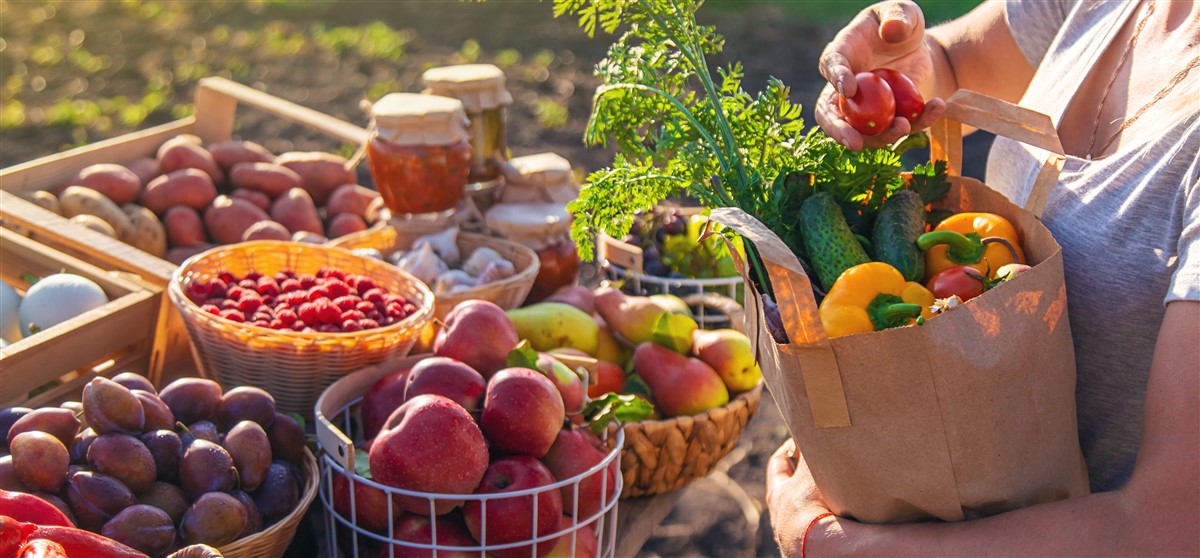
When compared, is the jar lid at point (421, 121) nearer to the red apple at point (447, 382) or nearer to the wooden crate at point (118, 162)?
the wooden crate at point (118, 162)

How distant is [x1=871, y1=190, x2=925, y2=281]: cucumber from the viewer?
1.38m

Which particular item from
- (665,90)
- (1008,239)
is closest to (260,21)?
(665,90)

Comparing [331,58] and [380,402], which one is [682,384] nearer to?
[380,402]

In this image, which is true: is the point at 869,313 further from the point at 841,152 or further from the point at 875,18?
the point at 875,18

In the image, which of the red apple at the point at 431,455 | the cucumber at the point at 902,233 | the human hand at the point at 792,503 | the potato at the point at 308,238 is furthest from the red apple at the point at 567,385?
the potato at the point at 308,238

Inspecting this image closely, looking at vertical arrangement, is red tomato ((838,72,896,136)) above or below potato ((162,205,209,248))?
above

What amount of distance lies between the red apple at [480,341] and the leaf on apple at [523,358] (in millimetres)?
44

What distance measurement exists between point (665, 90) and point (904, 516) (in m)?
0.79

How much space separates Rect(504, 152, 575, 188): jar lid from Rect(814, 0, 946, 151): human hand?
93cm

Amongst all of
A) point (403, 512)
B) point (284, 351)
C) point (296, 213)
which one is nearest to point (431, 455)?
point (403, 512)

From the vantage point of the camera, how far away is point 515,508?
1478 millimetres

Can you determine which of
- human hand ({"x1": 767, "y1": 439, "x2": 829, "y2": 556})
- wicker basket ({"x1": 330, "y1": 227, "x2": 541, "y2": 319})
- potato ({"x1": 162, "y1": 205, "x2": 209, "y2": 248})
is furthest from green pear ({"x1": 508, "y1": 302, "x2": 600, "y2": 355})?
potato ({"x1": 162, "y1": 205, "x2": 209, "y2": 248})

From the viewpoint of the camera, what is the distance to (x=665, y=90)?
1.71 metres

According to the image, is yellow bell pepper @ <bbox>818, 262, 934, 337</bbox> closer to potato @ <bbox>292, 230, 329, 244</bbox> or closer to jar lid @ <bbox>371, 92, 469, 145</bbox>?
jar lid @ <bbox>371, 92, 469, 145</bbox>
